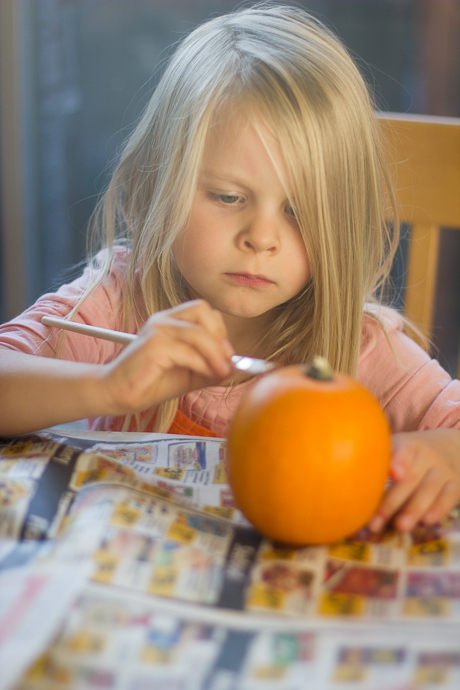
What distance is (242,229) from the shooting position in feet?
2.48

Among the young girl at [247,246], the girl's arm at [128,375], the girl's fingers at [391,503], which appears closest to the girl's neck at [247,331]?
the young girl at [247,246]

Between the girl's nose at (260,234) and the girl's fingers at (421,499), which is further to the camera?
the girl's nose at (260,234)

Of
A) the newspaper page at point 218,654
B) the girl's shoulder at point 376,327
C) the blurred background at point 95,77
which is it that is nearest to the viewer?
the newspaper page at point 218,654

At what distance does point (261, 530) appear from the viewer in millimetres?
479

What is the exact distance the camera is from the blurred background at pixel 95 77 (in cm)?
190

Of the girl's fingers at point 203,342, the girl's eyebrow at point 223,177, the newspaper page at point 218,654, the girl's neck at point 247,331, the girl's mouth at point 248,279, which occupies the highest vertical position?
the girl's eyebrow at point 223,177

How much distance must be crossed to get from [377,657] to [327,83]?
0.61 m

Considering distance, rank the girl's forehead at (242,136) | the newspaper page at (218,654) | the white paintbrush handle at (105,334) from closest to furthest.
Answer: the newspaper page at (218,654) → the white paintbrush handle at (105,334) → the girl's forehead at (242,136)

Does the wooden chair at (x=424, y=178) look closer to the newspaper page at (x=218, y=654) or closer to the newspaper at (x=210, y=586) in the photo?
the newspaper at (x=210, y=586)

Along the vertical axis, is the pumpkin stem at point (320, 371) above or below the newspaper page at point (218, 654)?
above

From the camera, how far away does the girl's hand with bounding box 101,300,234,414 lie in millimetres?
541

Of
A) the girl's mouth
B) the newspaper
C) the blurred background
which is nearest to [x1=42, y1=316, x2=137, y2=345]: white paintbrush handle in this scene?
the newspaper

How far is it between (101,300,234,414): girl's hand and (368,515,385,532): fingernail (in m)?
0.16

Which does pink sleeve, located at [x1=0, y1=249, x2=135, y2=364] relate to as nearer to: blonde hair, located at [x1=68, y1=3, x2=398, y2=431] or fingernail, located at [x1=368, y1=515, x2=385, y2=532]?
blonde hair, located at [x1=68, y1=3, x2=398, y2=431]
